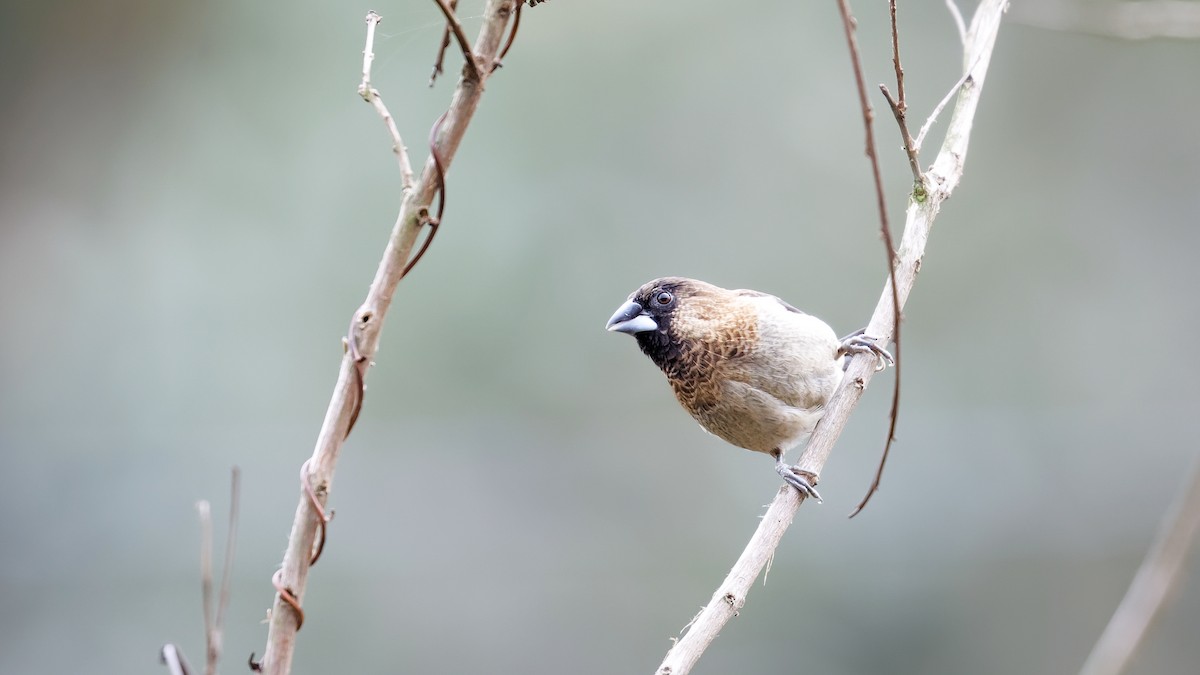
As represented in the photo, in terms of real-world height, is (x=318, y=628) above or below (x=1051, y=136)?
below

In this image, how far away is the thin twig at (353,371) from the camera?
139 cm

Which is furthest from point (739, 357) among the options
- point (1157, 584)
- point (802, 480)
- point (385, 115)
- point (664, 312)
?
point (1157, 584)

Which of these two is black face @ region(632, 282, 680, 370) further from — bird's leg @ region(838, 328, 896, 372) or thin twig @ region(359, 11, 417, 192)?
thin twig @ region(359, 11, 417, 192)

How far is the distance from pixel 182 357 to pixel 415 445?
1.22m

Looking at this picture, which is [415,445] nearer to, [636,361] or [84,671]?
[636,361]

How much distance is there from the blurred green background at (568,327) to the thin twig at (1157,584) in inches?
162

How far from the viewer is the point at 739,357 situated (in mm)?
2713

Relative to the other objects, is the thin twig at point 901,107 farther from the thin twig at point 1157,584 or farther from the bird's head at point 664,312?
the thin twig at point 1157,584

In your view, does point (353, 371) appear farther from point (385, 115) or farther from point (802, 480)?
point (802, 480)

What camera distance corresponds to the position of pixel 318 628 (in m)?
4.77

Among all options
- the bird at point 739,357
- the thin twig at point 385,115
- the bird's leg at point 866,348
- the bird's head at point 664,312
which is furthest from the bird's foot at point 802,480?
the thin twig at point 385,115

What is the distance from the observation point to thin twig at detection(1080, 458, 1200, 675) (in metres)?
0.80

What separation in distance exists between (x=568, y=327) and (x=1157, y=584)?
4.47m

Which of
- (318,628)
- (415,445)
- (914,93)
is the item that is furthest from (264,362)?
(914,93)
